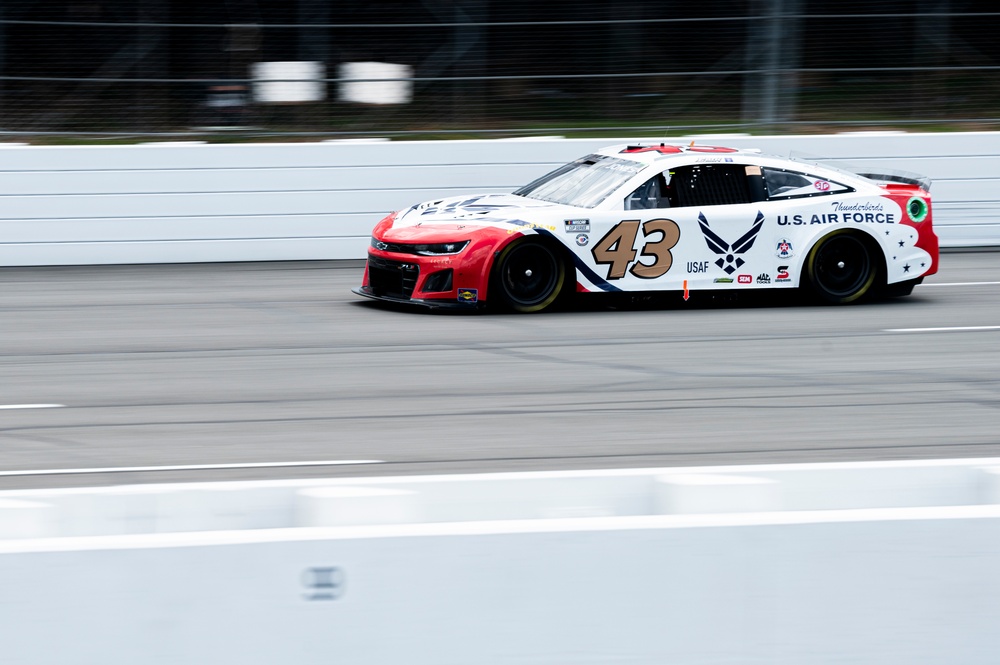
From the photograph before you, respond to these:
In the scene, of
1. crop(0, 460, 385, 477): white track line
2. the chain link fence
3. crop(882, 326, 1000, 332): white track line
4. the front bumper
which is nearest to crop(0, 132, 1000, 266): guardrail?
the chain link fence

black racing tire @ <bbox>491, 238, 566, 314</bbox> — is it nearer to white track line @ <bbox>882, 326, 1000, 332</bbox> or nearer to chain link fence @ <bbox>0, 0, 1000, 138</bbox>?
white track line @ <bbox>882, 326, 1000, 332</bbox>

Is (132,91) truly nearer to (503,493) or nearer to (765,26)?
(765,26)

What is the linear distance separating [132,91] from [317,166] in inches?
79.2

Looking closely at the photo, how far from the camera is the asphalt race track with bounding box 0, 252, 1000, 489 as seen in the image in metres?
5.97

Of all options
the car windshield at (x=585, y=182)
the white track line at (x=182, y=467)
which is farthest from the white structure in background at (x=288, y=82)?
the white track line at (x=182, y=467)

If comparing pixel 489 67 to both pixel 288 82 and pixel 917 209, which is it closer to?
pixel 288 82

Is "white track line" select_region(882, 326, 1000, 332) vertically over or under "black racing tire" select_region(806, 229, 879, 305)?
under

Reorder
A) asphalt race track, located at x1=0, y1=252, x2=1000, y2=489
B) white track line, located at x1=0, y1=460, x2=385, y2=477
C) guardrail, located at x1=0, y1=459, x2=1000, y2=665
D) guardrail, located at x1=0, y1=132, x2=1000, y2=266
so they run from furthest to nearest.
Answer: guardrail, located at x1=0, y1=132, x2=1000, y2=266 < asphalt race track, located at x1=0, y1=252, x2=1000, y2=489 < white track line, located at x1=0, y1=460, x2=385, y2=477 < guardrail, located at x1=0, y1=459, x2=1000, y2=665

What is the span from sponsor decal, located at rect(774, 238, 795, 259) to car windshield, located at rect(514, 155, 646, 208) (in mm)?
1202

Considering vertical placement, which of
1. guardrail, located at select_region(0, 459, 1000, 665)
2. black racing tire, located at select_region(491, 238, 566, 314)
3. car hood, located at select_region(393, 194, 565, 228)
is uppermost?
car hood, located at select_region(393, 194, 565, 228)

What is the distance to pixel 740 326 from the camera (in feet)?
30.6

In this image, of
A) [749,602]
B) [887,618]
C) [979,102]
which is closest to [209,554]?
[749,602]

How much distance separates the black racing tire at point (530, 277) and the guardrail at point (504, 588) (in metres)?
6.80

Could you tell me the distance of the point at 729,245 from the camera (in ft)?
32.0
